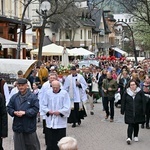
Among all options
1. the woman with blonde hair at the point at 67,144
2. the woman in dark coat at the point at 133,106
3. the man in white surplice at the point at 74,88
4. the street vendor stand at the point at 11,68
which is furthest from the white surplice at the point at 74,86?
the woman with blonde hair at the point at 67,144

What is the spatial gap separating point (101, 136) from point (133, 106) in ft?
5.12

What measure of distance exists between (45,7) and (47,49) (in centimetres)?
841

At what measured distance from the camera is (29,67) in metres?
16.8

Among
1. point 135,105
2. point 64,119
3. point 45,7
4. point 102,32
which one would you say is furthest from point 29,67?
point 102,32

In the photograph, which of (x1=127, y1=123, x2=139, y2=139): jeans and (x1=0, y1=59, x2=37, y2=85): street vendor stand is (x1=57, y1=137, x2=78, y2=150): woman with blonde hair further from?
(x1=0, y1=59, x2=37, y2=85): street vendor stand

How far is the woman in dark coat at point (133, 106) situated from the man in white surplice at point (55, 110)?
2781mm

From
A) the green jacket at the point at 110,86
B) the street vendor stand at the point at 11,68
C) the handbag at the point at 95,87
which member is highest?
the street vendor stand at the point at 11,68

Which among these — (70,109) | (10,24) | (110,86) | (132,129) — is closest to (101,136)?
(132,129)

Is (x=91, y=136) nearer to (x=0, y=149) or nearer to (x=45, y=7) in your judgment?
(x=0, y=149)

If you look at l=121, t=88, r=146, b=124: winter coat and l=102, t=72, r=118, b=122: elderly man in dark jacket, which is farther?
l=102, t=72, r=118, b=122: elderly man in dark jacket

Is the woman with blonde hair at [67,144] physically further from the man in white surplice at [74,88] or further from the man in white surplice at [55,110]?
the man in white surplice at [74,88]

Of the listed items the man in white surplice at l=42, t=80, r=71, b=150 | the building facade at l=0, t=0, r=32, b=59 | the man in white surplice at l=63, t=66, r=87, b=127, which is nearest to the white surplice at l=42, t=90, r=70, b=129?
the man in white surplice at l=42, t=80, r=71, b=150

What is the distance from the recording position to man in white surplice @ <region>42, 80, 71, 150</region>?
9.78 meters

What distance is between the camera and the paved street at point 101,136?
11797mm
